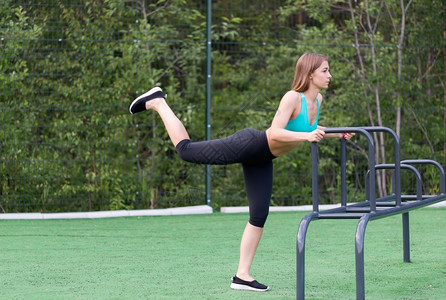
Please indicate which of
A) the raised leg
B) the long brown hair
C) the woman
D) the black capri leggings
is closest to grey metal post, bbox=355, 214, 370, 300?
the woman

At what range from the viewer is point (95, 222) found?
802cm

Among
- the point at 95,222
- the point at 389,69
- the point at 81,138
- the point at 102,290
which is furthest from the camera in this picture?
the point at 389,69

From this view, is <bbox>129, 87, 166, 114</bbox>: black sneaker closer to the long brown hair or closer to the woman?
the woman

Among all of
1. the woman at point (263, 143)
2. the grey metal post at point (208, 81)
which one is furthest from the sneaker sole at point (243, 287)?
the grey metal post at point (208, 81)

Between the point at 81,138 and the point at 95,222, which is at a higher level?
the point at 81,138

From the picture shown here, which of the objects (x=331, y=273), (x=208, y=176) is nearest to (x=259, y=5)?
(x=208, y=176)

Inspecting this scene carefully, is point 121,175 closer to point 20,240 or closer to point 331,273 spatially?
point 20,240

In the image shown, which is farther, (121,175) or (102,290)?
(121,175)

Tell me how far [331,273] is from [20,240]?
9.07 ft

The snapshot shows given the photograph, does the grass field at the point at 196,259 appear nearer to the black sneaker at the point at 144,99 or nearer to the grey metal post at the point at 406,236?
the grey metal post at the point at 406,236

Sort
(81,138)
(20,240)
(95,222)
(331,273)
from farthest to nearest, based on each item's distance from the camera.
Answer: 1. (81,138)
2. (95,222)
3. (20,240)
4. (331,273)

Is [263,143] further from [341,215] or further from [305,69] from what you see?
[341,215]

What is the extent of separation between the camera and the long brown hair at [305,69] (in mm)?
4477

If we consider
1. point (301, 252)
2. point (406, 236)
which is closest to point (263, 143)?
point (301, 252)
